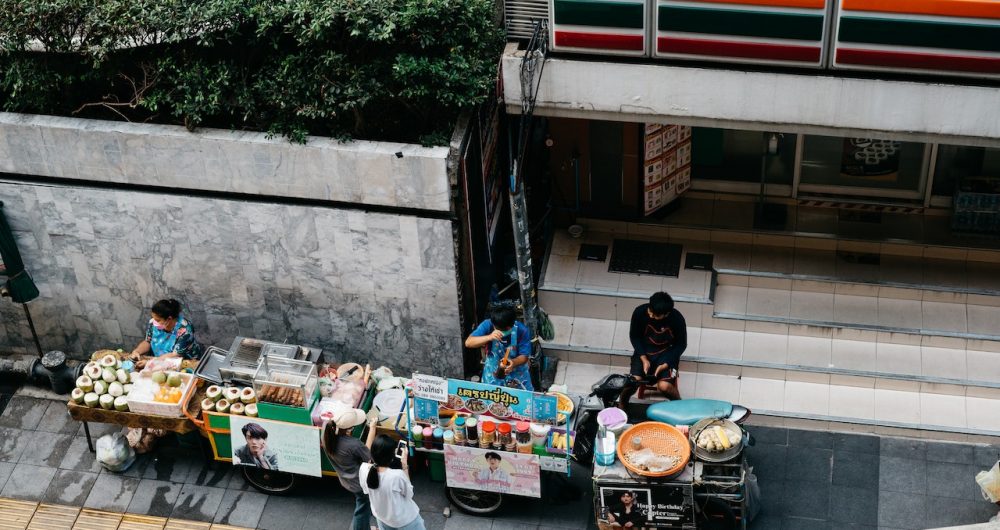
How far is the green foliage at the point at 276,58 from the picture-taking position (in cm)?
1027

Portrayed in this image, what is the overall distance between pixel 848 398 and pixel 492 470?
3905mm

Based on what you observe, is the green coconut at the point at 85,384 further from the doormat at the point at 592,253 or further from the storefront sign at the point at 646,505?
the doormat at the point at 592,253

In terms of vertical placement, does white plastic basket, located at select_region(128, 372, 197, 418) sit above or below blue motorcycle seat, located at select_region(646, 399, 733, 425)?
above

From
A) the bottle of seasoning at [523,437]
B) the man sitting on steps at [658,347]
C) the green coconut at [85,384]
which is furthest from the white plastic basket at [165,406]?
the man sitting on steps at [658,347]

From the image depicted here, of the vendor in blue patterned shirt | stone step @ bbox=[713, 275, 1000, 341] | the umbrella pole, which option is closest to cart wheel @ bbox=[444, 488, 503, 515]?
the vendor in blue patterned shirt

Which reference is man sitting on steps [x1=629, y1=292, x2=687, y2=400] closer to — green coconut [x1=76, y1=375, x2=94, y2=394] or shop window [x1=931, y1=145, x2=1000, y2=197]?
shop window [x1=931, y1=145, x2=1000, y2=197]

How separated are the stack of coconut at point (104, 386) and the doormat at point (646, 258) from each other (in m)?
5.28

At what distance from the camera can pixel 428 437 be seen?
10.1 meters

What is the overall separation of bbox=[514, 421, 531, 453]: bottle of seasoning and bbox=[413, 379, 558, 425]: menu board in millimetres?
109

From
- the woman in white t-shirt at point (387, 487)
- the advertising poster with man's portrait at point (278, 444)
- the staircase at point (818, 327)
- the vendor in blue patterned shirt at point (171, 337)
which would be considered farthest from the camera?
the staircase at point (818, 327)

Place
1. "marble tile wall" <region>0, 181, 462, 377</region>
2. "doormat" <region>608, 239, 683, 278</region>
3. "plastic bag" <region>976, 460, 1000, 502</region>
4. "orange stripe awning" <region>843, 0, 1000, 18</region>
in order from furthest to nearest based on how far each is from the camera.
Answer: "doormat" <region>608, 239, 683, 278</region> → "marble tile wall" <region>0, 181, 462, 377</region> → "plastic bag" <region>976, 460, 1000, 502</region> → "orange stripe awning" <region>843, 0, 1000, 18</region>

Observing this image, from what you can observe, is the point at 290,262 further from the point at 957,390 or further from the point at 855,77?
the point at 957,390

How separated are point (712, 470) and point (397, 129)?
4446 mm

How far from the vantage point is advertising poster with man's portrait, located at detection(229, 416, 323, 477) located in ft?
33.5
